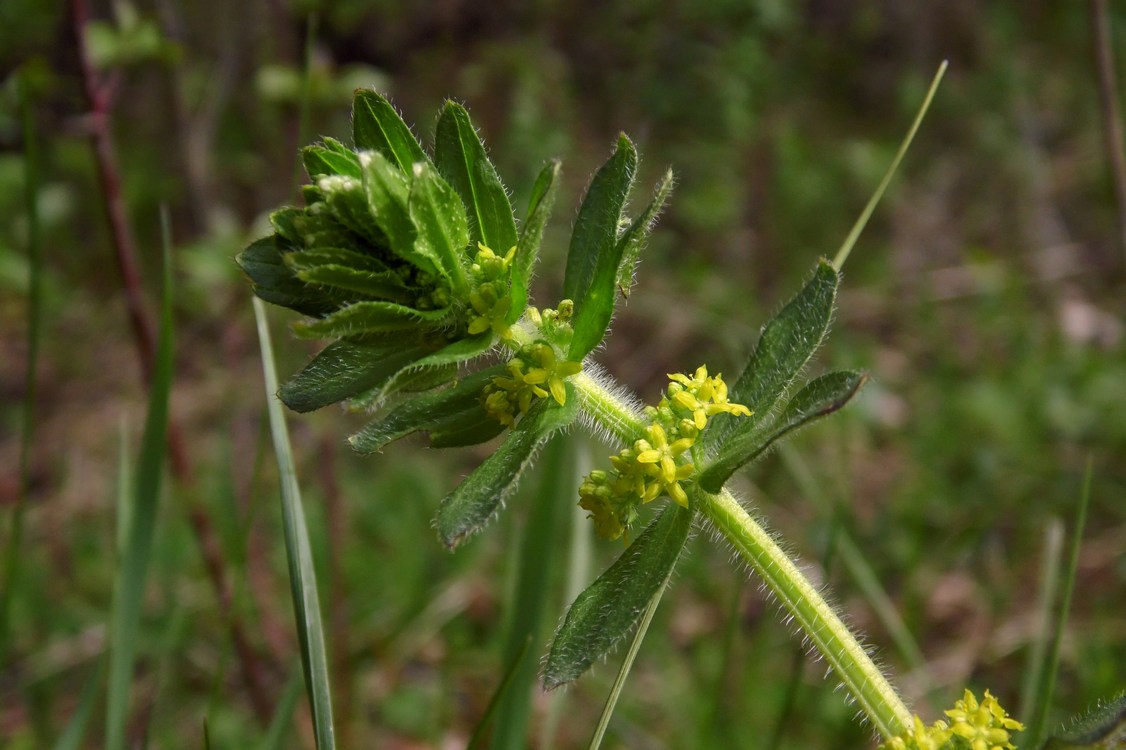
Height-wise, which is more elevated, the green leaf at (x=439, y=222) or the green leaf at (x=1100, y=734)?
the green leaf at (x=439, y=222)

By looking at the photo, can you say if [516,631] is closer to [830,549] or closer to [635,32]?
[830,549]

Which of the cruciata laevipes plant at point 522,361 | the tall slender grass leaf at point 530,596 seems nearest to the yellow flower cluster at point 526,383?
the cruciata laevipes plant at point 522,361

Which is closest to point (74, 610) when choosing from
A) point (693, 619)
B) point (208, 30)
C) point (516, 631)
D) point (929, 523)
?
point (693, 619)

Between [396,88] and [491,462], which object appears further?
[396,88]

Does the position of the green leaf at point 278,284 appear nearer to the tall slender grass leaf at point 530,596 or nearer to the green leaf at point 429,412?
the green leaf at point 429,412

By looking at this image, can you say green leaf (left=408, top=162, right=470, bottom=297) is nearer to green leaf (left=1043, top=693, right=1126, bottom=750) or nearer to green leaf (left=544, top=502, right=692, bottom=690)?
green leaf (left=544, top=502, right=692, bottom=690)

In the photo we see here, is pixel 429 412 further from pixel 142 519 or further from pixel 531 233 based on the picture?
pixel 142 519
